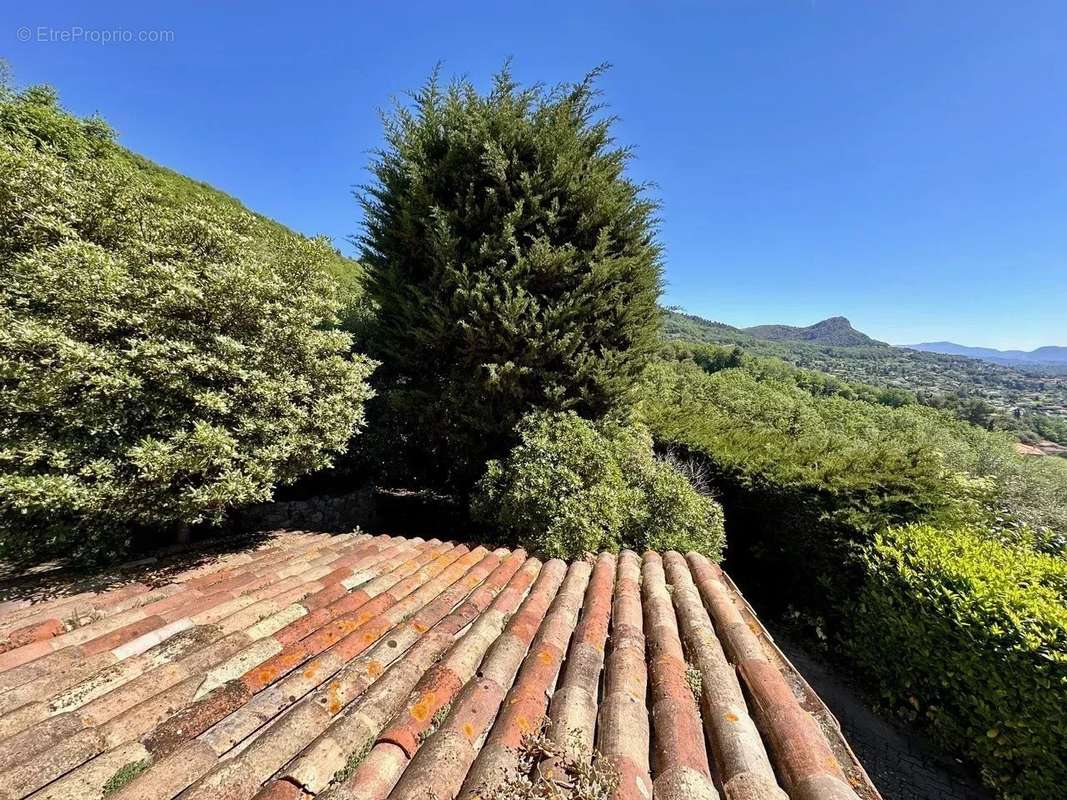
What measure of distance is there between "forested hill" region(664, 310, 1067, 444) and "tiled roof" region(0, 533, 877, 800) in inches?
2106

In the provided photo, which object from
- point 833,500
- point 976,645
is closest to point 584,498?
point 833,500

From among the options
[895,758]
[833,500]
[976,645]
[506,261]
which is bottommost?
[895,758]

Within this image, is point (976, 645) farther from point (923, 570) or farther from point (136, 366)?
point (136, 366)

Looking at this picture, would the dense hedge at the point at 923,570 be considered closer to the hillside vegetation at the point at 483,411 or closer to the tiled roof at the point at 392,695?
the hillside vegetation at the point at 483,411

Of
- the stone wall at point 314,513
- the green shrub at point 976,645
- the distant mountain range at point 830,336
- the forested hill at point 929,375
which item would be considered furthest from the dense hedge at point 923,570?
the distant mountain range at point 830,336

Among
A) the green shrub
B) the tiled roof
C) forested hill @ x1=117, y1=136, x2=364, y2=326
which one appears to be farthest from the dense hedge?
forested hill @ x1=117, y1=136, x2=364, y2=326

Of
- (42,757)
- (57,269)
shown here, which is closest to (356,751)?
(42,757)

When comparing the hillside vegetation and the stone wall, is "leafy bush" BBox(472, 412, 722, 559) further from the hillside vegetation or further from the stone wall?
the stone wall

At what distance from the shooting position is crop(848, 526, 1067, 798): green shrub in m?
4.09

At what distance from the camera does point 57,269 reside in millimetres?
4129

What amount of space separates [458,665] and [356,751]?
79 cm

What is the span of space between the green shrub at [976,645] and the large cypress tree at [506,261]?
4.80 metres

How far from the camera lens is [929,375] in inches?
4823

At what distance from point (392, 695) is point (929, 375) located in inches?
6715
